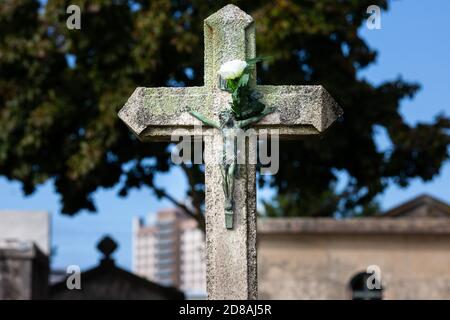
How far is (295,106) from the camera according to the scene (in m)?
8.99

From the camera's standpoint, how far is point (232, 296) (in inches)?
333

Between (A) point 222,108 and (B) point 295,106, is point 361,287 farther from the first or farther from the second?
(A) point 222,108

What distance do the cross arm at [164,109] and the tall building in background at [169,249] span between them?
365 ft

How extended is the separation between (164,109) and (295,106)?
3.42 ft

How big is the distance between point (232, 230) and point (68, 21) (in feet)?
34.5

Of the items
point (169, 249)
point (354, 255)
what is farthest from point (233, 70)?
point (169, 249)

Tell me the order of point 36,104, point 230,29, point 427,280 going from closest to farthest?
point 230,29, point 36,104, point 427,280

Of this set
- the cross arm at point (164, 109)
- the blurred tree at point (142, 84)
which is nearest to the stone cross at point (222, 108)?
the cross arm at point (164, 109)

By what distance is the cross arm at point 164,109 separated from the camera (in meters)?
9.00

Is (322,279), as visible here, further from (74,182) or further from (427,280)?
(74,182)

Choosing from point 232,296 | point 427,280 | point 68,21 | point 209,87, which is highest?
point 68,21

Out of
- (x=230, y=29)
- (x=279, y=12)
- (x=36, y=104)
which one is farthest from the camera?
(x=36, y=104)

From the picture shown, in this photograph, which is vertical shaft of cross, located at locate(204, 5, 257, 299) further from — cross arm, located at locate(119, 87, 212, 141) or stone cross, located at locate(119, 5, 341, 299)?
cross arm, located at locate(119, 87, 212, 141)

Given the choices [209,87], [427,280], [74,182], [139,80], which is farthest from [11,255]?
[209,87]
